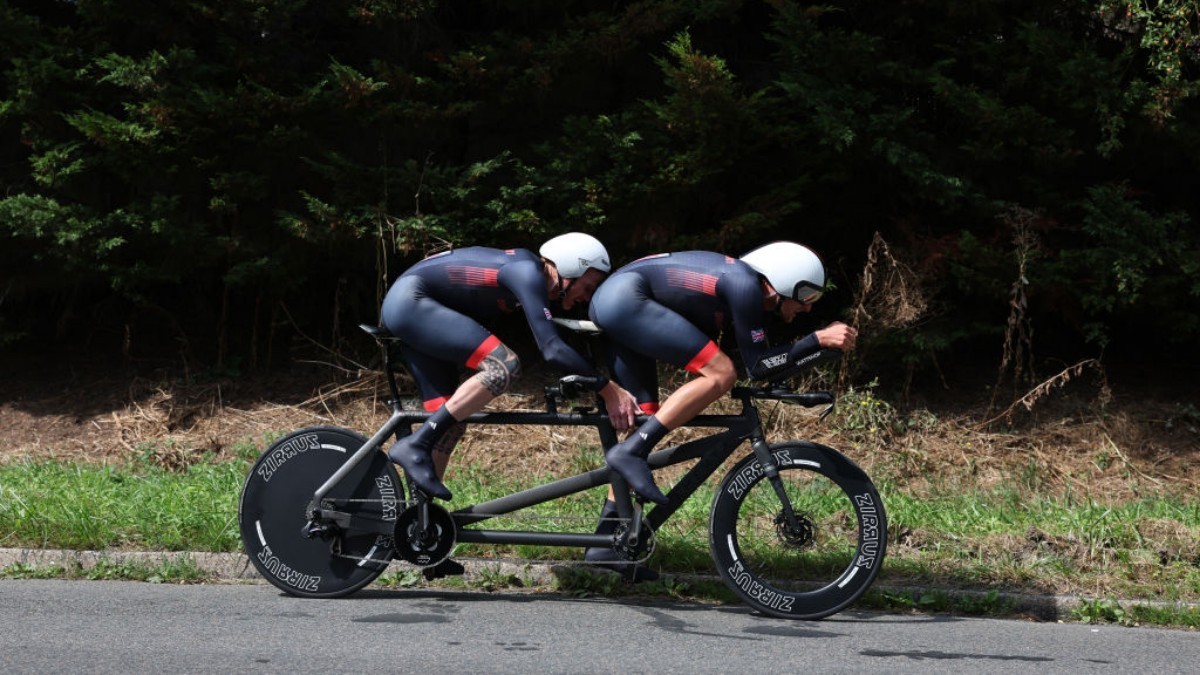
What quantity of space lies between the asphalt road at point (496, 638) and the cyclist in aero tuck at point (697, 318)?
65 cm

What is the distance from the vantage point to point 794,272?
257 inches

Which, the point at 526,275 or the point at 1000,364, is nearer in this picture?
the point at 526,275

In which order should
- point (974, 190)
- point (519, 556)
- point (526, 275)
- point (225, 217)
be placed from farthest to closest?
point (225, 217)
point (974, 190)
point (519, 556)
point (526, 275)

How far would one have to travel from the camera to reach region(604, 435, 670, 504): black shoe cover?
21.1 feet

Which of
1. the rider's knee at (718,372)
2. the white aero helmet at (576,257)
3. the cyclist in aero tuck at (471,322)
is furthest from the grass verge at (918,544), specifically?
the white aero helmet at (576,257)

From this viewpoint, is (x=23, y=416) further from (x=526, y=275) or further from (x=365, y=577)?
(x=526, y=275)

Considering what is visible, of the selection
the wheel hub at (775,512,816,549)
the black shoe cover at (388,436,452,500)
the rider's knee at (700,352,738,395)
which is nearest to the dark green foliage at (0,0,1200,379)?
the rider's knee at (700,352,738,395)

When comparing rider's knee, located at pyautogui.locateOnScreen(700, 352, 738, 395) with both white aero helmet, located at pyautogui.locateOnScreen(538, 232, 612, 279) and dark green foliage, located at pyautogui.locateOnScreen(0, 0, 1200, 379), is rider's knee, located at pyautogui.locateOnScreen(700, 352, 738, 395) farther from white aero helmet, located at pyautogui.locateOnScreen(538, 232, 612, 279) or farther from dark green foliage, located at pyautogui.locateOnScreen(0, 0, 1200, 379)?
dark green foliage, located at pyautogui.locateOnScreen(0, 0, 1200, 379)

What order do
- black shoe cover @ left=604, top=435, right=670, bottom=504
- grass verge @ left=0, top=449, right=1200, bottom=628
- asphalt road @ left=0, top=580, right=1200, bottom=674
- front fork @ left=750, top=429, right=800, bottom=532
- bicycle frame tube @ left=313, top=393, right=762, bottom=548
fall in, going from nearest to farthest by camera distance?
asphalt road @ left=0, top=580, right=1200, bottom=674
black shoe cover @ left=604, top=435, right=670, bottom=504
front fork @ left=750, top=429, right=800, bottom=532
bicycle frame tube @ left=313, top=393, right=762, bottom=548
grass verge @ left=0, top=449, right=1200, bottom=628

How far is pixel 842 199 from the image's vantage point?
11.2m

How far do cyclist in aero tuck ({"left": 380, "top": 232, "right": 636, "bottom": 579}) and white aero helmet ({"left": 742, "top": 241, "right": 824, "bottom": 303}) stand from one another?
2.63 ft

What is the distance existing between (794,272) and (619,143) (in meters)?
4.26

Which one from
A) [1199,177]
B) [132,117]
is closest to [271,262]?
[132,117]

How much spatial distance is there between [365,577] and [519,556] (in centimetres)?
94
